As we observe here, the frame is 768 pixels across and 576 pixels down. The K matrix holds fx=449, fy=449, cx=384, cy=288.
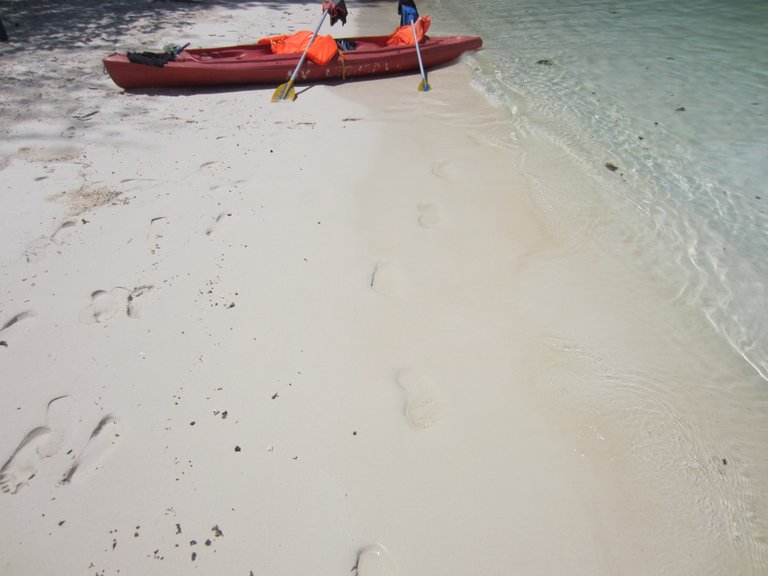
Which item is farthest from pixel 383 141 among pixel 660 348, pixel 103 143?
pixel 660 348

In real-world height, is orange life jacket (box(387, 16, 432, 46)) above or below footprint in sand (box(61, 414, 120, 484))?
above

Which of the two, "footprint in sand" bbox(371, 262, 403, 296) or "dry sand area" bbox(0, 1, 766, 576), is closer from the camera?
"dry sand area" bbox(0, 1, 766, 576)

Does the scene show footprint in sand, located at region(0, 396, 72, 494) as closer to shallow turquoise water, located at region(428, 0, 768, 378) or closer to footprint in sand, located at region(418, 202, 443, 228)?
footprint in sand, located at region(418, 202, 443, 228)

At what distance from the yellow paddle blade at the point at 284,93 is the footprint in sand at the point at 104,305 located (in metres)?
3.86

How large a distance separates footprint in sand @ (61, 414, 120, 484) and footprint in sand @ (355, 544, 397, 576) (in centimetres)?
141

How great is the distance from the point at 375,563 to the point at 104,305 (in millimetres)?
2423

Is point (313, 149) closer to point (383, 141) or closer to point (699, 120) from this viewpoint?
point (383, 141)

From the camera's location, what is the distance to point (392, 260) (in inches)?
138

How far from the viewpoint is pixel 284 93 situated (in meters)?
6.10

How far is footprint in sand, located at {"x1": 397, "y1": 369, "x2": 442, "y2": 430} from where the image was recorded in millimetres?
2504

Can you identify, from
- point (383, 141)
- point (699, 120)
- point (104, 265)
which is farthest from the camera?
point (699, 120)

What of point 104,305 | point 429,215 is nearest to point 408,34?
point 429,215

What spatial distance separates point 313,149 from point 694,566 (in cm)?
454

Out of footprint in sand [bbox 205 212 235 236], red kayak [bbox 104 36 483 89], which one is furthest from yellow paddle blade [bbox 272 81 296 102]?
footprint in sand [bbox 205 212 235 236]
